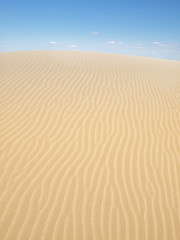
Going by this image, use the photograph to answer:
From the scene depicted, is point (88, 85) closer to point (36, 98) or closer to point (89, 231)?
point (36, 98)

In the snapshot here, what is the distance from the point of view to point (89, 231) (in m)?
2.73

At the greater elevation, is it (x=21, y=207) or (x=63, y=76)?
(x=63, y=76)

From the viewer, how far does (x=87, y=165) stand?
387 cm

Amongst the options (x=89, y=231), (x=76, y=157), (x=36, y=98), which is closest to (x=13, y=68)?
(x=36, y=98)

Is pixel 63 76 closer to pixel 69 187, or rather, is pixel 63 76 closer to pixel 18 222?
pixel 69 187

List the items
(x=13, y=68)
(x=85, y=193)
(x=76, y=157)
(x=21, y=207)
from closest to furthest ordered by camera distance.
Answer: (x=21, y=207)
(x=85, y=193)
(x=76, y=157)
(x=13, y=68)

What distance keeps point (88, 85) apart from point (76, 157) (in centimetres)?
464

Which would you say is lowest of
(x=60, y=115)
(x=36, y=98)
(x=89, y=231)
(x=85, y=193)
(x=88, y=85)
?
(x=89, y=231)

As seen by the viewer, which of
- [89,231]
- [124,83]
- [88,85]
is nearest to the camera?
[89,231]

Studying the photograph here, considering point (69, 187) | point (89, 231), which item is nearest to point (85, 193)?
point (69, 187)

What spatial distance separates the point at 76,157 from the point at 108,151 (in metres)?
0.82

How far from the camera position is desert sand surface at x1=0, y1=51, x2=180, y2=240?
2.82 meters

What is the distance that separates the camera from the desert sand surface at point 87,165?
2.82 m

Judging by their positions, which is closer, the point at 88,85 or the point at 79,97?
the point at 79,97
